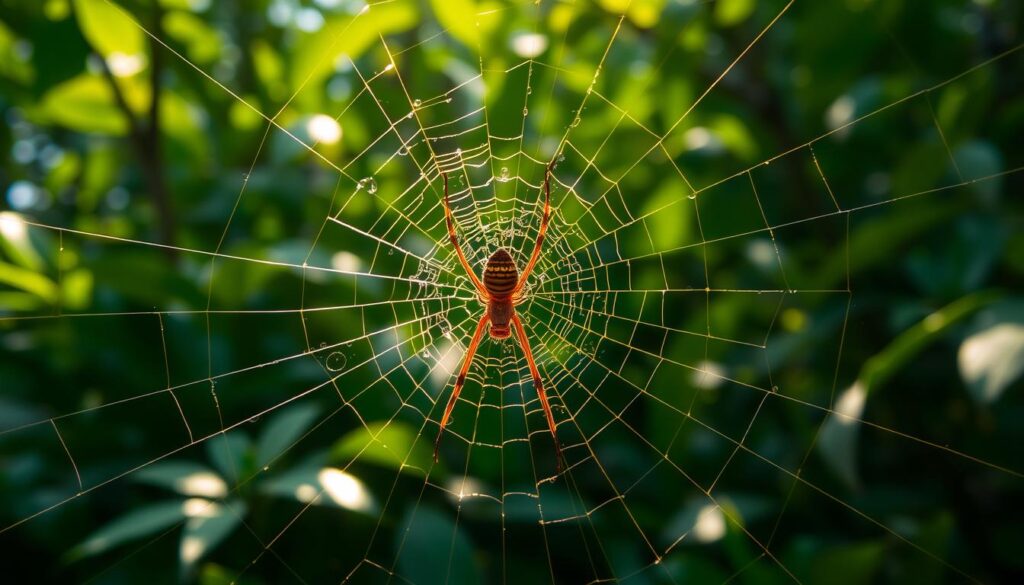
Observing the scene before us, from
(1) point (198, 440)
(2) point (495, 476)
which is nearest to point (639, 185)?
(2) point (495, 476)

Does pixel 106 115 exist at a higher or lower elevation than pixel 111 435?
higher

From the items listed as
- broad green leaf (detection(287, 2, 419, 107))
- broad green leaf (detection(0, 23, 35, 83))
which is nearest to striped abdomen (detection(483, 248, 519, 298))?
broad green leaf (detection(287, 2, 419, 107))

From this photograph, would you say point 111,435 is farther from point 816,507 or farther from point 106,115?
point 816,507

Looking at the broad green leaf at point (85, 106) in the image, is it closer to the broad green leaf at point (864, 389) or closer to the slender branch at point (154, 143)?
the slender branch at point (154, 143)

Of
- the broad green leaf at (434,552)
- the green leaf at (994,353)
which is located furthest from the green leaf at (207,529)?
the green leaf at (994,353)

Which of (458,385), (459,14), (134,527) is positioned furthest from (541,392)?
(459,14)

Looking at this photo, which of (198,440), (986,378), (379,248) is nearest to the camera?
(986,378)

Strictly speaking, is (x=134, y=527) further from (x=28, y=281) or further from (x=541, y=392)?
(x=541, y=392)
